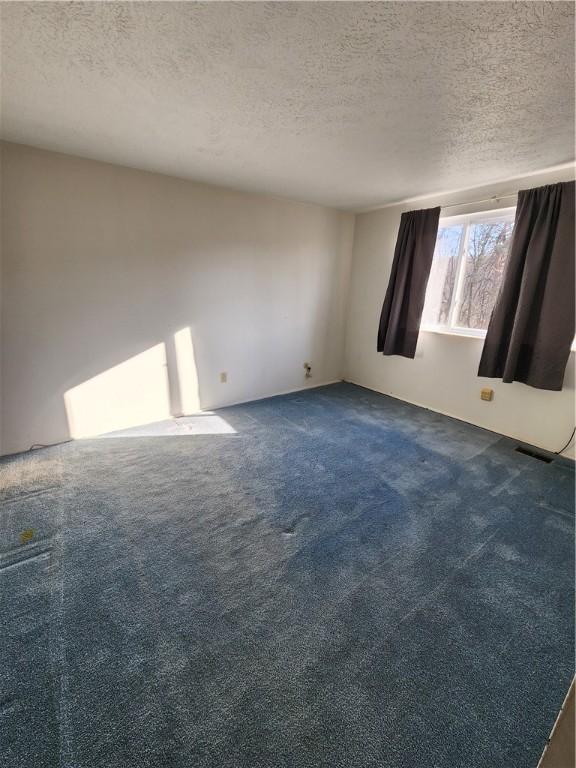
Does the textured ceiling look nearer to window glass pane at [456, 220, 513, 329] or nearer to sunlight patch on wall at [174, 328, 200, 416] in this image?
window glass pane at [456, 220, 513, 329]

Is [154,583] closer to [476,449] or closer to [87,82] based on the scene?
[87,82]

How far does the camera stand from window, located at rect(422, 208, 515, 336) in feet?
10.3

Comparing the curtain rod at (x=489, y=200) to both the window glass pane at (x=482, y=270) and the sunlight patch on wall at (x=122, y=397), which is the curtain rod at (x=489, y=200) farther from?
the sunlight patch on wall at (x=122, y=397)

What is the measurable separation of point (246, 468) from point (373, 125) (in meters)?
2.28

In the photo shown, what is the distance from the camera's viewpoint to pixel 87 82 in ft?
5.01

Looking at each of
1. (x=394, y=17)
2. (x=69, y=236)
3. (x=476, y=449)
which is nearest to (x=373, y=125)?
(x=394, y=17)

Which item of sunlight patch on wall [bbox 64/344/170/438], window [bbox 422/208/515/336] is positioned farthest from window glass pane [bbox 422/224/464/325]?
sunlight patch on wall [bbox 64/344/170/438]

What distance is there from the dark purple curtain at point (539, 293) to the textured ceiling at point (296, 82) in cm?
34

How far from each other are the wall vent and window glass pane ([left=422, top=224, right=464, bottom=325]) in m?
1.42

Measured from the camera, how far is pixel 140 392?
3.15 metres

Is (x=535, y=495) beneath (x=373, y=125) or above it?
beneath

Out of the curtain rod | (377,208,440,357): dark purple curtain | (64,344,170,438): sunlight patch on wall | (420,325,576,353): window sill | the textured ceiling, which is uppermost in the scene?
the textured ceiling

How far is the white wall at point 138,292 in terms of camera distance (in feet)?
8.13

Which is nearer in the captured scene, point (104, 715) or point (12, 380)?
point (104, 715)
